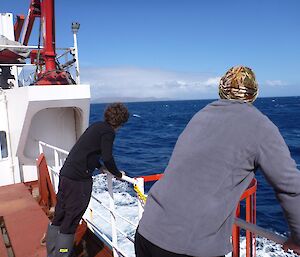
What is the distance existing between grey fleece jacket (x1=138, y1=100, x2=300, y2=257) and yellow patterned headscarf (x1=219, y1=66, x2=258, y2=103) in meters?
0.05

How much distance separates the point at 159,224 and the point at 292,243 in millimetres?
616

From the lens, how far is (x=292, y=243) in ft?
4.76

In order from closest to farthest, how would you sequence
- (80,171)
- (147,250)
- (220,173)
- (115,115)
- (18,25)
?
(220,173) → (147,250) → (115,115) → (80,171) → (18,25)

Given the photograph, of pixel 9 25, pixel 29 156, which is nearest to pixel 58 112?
pixel 29 156

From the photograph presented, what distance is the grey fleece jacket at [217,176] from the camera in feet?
4.27

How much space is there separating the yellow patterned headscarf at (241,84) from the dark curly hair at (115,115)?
1.55 meters

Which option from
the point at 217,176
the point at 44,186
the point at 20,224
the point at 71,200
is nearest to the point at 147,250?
the point at 217,176

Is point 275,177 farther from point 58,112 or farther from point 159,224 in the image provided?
point 58,112

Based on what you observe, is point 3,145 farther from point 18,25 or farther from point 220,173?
point 18,25

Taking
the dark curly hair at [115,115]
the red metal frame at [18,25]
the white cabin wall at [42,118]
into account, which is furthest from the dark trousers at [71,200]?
the red metal frame at [18,25]

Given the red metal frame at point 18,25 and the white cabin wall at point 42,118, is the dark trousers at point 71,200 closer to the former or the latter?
the white cabin wall at point 42,118

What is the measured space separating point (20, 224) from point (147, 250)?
11.8 feet

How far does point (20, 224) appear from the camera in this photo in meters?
4.56

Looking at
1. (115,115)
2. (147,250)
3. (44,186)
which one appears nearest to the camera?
(147,250)
